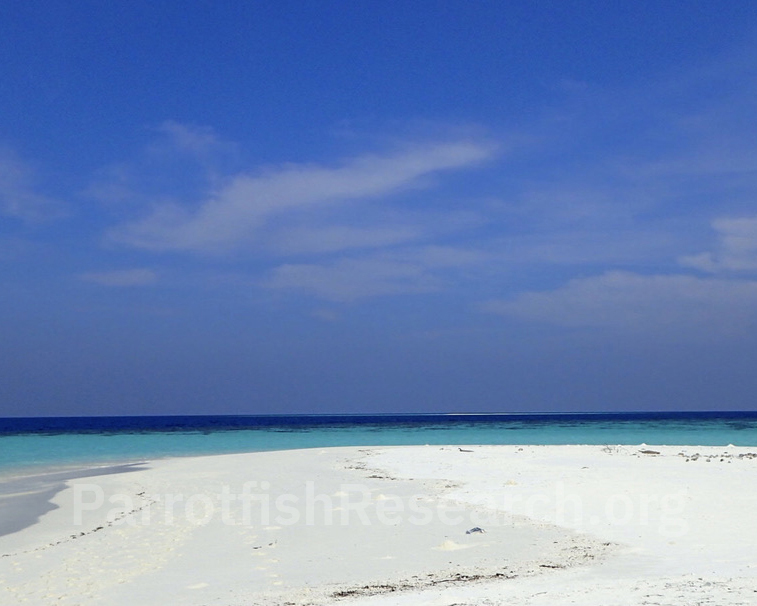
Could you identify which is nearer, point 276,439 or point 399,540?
point 399,540

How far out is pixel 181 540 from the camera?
37.4ft

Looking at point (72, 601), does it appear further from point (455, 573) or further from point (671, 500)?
point (671, 500)

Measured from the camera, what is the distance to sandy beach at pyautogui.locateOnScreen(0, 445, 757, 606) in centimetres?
796

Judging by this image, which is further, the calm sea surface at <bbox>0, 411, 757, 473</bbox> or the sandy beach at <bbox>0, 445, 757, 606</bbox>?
the calm sea surface at <bbox>0, 411, 757, 473</bbox>

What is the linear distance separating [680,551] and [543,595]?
10.3ft

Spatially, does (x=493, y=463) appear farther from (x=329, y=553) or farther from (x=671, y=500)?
(x=329, y=553)

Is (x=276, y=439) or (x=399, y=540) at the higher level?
(x=399, y=540)

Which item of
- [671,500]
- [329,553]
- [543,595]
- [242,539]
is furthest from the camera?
[671,500]

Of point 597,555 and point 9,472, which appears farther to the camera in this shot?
point 9,472

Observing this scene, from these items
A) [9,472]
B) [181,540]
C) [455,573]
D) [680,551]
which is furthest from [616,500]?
[9,472]

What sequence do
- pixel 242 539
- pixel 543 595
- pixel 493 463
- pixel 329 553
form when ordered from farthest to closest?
1. pixel 493 463
2. pixel 242 539
3. pixel 329 553
4. pixel 543 595

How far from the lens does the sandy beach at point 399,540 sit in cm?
796

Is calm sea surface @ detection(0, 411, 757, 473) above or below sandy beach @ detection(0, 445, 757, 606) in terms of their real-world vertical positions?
below

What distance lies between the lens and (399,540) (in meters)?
10.9
